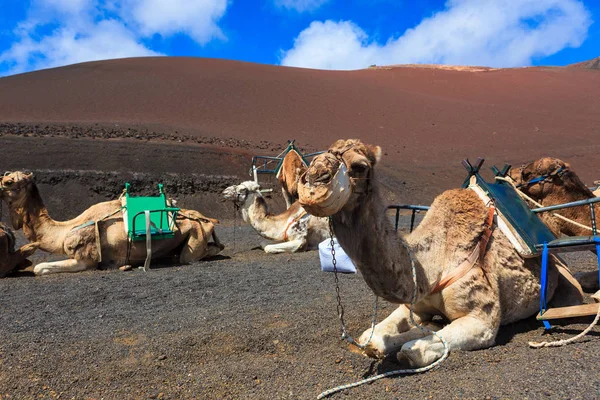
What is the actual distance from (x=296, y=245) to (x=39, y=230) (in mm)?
5214

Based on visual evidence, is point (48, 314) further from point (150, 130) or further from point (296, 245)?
point (150, 130)

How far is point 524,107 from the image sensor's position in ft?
200

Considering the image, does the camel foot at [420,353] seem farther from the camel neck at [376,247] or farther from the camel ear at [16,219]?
the camel ear at [16,219]

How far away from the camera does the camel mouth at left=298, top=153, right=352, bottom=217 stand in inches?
110

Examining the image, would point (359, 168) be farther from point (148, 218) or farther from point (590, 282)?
point (148, 218)

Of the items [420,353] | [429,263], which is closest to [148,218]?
[429,263]

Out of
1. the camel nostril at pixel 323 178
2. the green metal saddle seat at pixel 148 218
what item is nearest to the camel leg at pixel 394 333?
the camel nostril at pixel 323 178

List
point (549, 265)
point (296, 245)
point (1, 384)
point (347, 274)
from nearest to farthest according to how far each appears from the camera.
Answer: point (1, 384)
point (549, 265)
point (347, 274)
point (296, 245)

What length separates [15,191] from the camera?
9.06 meters

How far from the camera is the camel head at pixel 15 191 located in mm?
9000

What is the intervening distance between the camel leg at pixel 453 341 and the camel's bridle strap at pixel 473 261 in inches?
11.8

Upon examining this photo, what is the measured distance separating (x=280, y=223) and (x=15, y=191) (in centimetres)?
550

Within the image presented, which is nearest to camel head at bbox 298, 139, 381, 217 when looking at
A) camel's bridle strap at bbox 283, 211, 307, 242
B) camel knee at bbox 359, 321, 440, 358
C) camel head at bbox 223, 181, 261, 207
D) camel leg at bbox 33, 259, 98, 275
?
camel knee at bbox 359, 321, 440, 358

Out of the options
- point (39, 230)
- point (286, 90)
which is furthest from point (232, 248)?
point (286, 90)
